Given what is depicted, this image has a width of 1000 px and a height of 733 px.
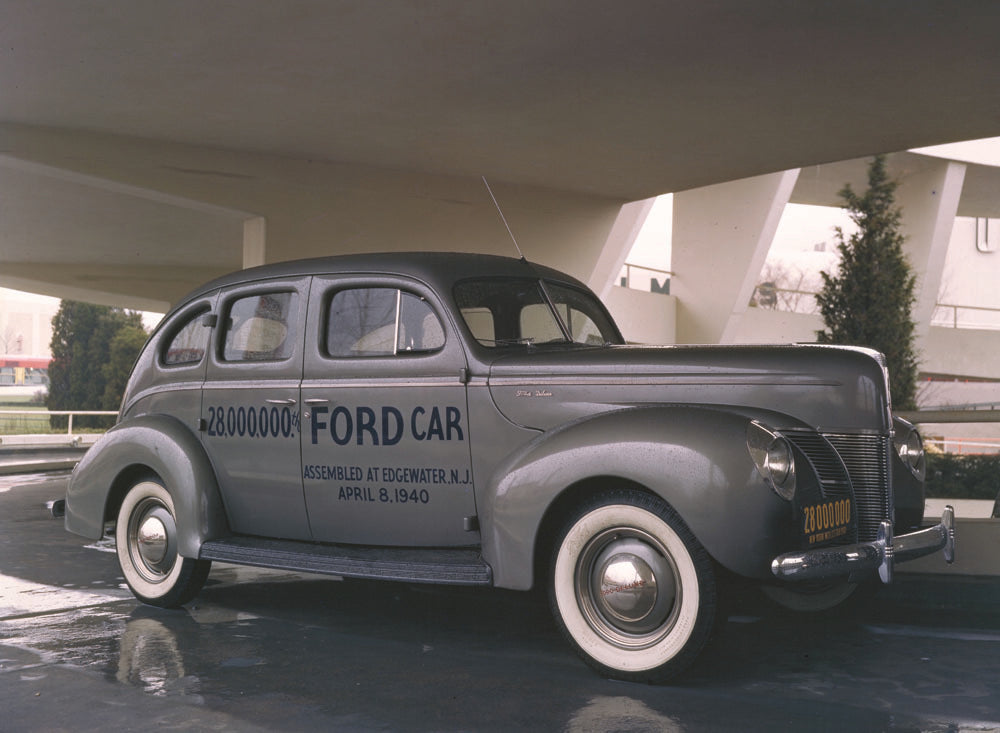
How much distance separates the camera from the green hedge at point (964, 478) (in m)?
14.7

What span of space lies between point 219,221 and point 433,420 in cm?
1486

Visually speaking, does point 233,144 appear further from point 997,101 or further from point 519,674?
point 519,674

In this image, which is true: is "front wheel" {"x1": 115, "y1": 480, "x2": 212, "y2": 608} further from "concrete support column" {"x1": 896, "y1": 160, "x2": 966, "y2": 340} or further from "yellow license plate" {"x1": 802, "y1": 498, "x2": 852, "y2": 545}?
"concrete support column" {"x1": 896, "y1": 160, "x2": 966, "y2": 340}

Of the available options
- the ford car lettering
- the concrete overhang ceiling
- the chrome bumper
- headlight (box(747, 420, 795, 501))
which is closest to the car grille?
the chrome bumper

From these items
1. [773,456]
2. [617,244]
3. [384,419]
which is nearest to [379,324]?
[384,419]

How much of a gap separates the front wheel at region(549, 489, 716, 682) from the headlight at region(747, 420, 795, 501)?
1.33 feet

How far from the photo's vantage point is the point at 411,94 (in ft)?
34.0

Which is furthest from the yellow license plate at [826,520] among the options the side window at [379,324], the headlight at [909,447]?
the side window at [379,324]

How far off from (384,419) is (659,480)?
1619 mm

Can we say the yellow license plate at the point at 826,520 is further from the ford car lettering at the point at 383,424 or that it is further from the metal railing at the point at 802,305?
the metal railing at the point at 802,305

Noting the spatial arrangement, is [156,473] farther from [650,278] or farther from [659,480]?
Answer: [650,278]

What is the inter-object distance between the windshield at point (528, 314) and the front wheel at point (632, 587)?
1211 millimetres

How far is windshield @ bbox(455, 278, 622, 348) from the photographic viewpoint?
5.44 m

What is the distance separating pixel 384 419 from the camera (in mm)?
5371
